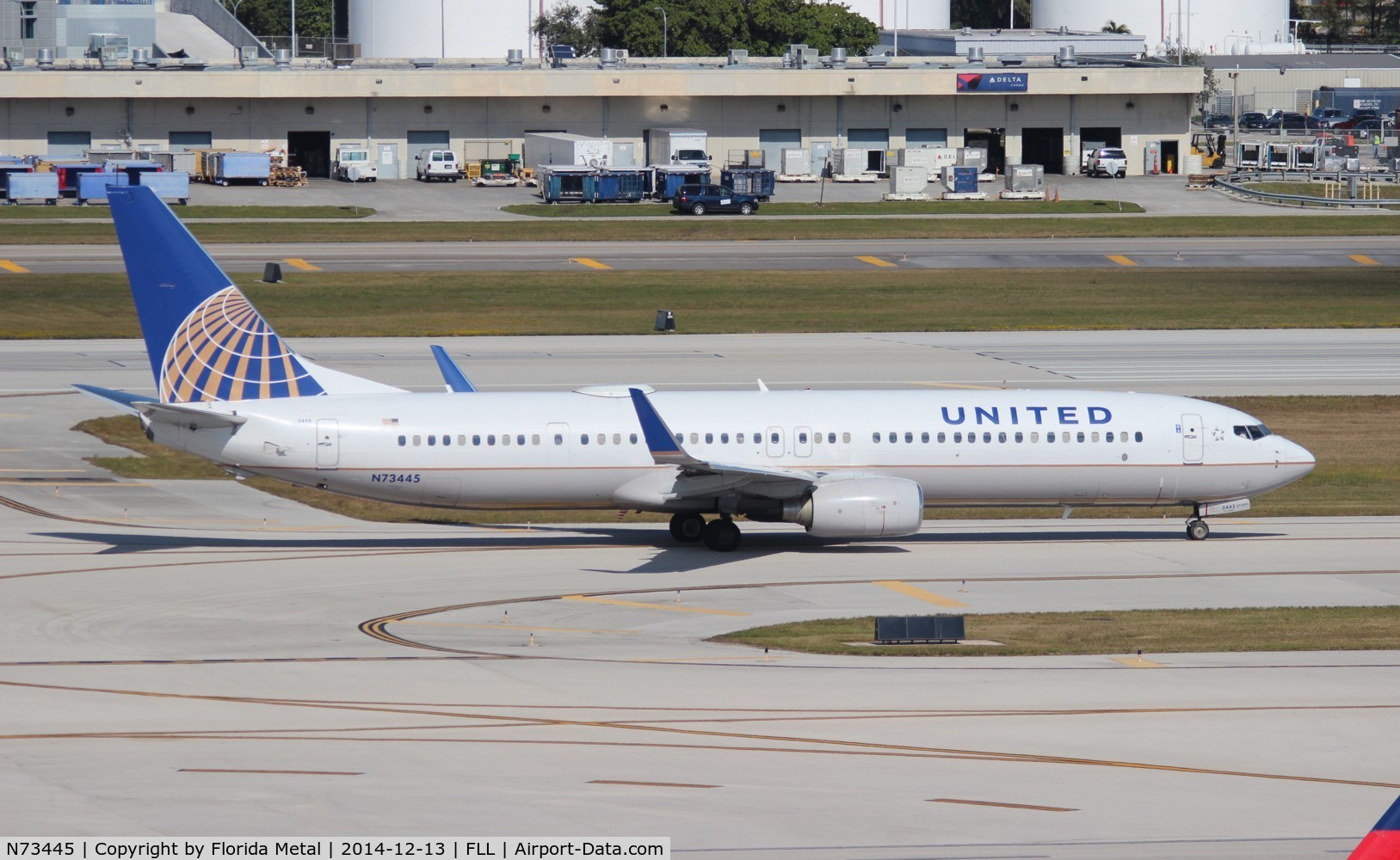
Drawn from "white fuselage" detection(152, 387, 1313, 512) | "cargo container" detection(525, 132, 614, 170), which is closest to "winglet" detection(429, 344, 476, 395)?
"white fuselage" detection(152, 387, 1313, 512)

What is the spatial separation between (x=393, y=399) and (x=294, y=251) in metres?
58.3

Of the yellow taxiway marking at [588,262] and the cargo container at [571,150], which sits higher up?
the cargo container at [571,150]

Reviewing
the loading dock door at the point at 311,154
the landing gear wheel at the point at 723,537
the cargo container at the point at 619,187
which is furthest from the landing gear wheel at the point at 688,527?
the loading dock door at the point at 311,154

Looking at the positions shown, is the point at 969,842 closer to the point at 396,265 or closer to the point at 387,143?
the point at 396,265

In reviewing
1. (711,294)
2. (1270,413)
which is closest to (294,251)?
(711,294)

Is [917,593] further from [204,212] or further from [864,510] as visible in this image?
[204,212]

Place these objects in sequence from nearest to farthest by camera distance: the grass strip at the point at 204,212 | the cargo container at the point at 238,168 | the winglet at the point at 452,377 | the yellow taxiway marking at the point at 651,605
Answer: the yellow taxiway marking at the point at 651,605
the winglet at the point at 452,377
the grass strip at the point at 204,212
the cargo container at the point at 238,168

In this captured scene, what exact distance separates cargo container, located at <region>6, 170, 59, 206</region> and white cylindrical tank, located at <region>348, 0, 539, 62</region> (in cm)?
7396

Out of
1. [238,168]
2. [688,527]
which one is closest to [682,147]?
[238,168]

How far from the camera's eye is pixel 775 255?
317 feet

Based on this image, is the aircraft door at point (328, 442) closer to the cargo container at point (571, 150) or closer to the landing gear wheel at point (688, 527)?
the landing gear wheel at point (688, 527)

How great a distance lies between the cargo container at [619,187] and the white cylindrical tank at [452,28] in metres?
69.3

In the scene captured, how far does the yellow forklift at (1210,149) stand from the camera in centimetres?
14912

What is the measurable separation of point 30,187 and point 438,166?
2918cm
